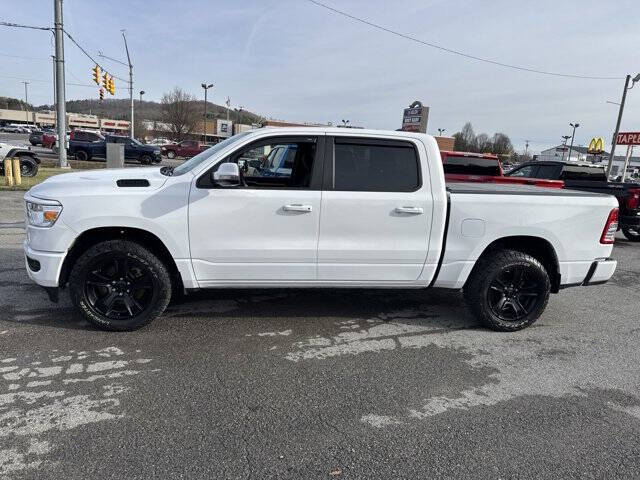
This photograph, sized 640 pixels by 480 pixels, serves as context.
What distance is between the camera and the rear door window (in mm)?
4254

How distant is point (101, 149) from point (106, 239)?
82.9ft

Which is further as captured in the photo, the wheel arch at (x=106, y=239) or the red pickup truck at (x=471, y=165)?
the red pickup truck at (x=471, y=165)

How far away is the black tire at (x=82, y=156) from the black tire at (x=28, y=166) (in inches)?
447

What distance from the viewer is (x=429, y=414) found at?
3.16 meters

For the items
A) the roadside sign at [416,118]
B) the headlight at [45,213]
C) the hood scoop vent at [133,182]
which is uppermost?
the roadside sign at [416,118]

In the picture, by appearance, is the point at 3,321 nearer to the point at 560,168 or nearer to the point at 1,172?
the point at 560,168

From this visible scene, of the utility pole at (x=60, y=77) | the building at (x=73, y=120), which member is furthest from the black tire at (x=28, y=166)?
the building at (x=73, y=120)

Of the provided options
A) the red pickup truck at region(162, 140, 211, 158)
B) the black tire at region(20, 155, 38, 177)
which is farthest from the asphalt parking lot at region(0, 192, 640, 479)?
the red pickup truck at region(162, 140, 211, 158)

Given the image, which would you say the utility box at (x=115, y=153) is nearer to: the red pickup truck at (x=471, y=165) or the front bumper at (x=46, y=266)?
the red pickup truck at (x=471, y=165)

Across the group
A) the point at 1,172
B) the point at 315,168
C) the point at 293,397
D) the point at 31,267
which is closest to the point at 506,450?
the point at 293,397

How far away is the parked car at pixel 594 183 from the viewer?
32.6 ft

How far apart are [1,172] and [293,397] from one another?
1721 centimetres

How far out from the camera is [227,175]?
3865 mm

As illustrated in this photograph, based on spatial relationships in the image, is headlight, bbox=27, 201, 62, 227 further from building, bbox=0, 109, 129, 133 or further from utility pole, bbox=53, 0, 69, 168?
building, bbox=0, 109, 129, 133
